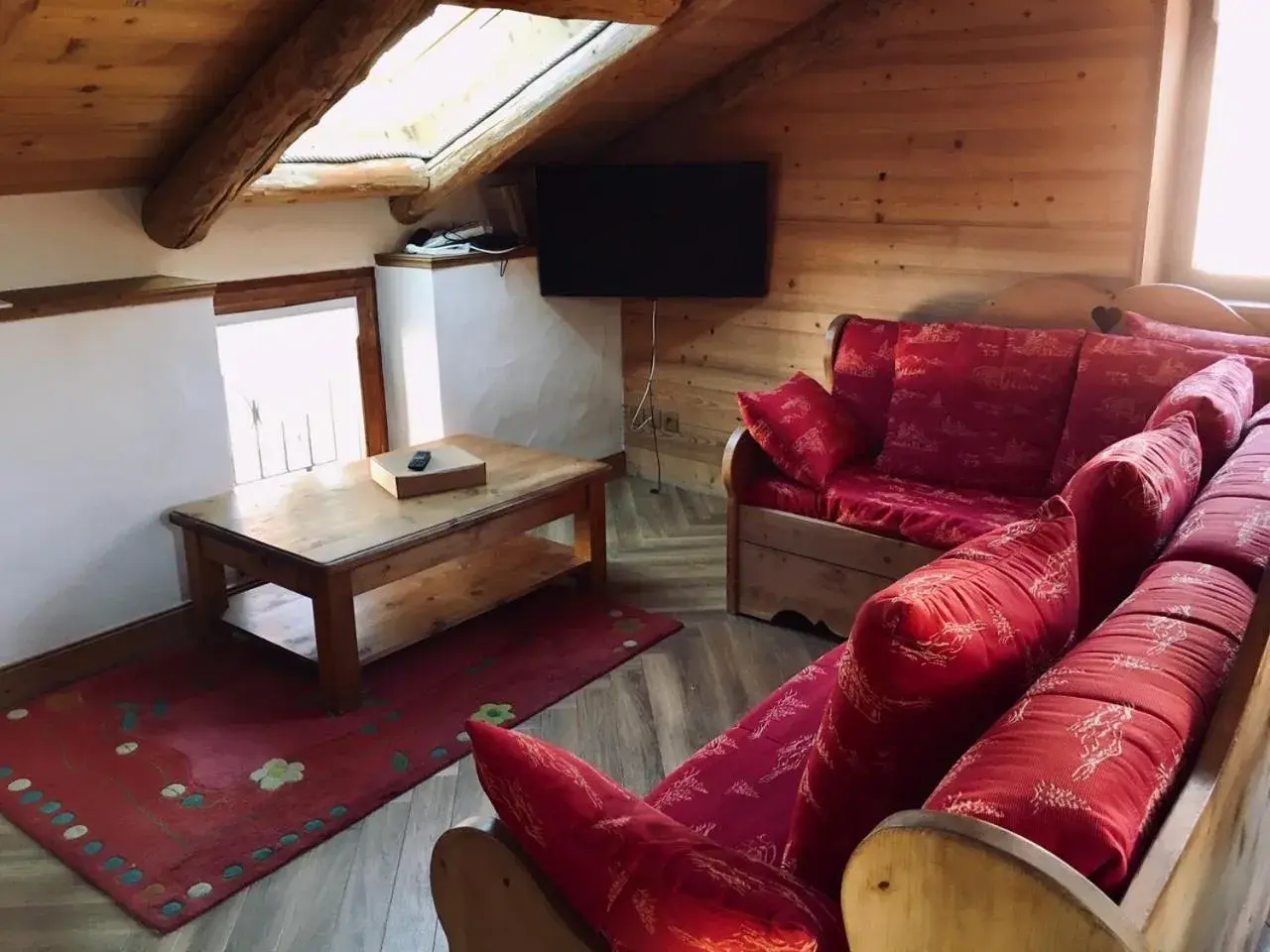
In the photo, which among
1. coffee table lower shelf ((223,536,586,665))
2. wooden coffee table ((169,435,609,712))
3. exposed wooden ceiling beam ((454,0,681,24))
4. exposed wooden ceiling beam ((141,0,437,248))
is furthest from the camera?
coffee table lower shelf ((223,536,586,665))

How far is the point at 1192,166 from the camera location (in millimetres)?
3393

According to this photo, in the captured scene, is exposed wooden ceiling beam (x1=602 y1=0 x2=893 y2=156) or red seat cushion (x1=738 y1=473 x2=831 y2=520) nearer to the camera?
red seat cushion (x1=738 y1=473 x2=831 y2=520)

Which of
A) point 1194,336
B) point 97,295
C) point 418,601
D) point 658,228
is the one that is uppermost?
point 658,228

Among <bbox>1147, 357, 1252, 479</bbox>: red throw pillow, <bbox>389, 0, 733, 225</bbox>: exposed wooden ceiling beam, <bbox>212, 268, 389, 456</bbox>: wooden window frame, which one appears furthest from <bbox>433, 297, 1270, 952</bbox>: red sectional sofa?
<bbox>212, 268, 389, 456</bbox>: wooden window frame

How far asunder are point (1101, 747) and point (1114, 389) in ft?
7.09

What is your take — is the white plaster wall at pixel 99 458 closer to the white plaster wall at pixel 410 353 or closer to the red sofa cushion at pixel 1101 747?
the white plaster wall at pixel 410 353

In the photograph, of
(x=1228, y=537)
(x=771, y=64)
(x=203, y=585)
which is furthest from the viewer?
(x=771, y=64)

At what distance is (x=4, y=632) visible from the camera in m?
2.98

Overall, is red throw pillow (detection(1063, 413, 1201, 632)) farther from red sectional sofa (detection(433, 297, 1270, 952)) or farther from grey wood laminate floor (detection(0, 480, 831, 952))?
grey wood laminate floor (detection(0, 480, 831, 952))

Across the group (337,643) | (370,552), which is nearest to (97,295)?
(370,552)

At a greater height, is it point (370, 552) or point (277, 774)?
point (370, 552)

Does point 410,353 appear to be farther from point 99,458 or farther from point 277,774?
point 277,774

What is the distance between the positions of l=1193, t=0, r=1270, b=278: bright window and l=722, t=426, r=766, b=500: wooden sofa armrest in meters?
1.51

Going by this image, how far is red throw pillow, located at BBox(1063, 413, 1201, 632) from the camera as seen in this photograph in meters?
1.85
